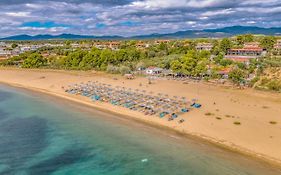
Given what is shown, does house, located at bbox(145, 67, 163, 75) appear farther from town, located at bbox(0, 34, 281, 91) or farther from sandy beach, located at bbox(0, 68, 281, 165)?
sandy beach, located at bbox(0, 68, 281, 165)

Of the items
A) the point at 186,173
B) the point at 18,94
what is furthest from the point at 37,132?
the point at 18,94

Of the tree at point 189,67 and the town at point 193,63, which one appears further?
the tree at point 189,67

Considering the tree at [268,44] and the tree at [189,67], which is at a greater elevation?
the tree at [268,44]

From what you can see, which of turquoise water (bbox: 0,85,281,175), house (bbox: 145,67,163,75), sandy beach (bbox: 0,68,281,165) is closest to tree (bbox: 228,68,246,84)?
sandy beach (bbox: 0,68,281,165)

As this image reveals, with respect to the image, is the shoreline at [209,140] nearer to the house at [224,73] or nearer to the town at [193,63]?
the town at [193,63]

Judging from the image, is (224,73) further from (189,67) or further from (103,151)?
(103,151)

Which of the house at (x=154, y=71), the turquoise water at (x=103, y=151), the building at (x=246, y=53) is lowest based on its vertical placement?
the turquoise water at (x=103, y=151)

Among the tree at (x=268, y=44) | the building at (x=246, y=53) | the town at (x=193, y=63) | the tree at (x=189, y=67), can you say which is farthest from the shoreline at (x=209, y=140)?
the tree at (x=268, y=44)

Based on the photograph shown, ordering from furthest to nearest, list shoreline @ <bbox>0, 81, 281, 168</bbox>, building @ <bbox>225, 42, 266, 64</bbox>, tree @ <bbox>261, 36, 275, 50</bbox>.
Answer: tree @ <bbox>261, 36, 275, 50</bbox> → building @ <bbox>225, 42, 266, 64</bbox> → shoreline @ <bbox>0, 81, 281, 168</bbox>
